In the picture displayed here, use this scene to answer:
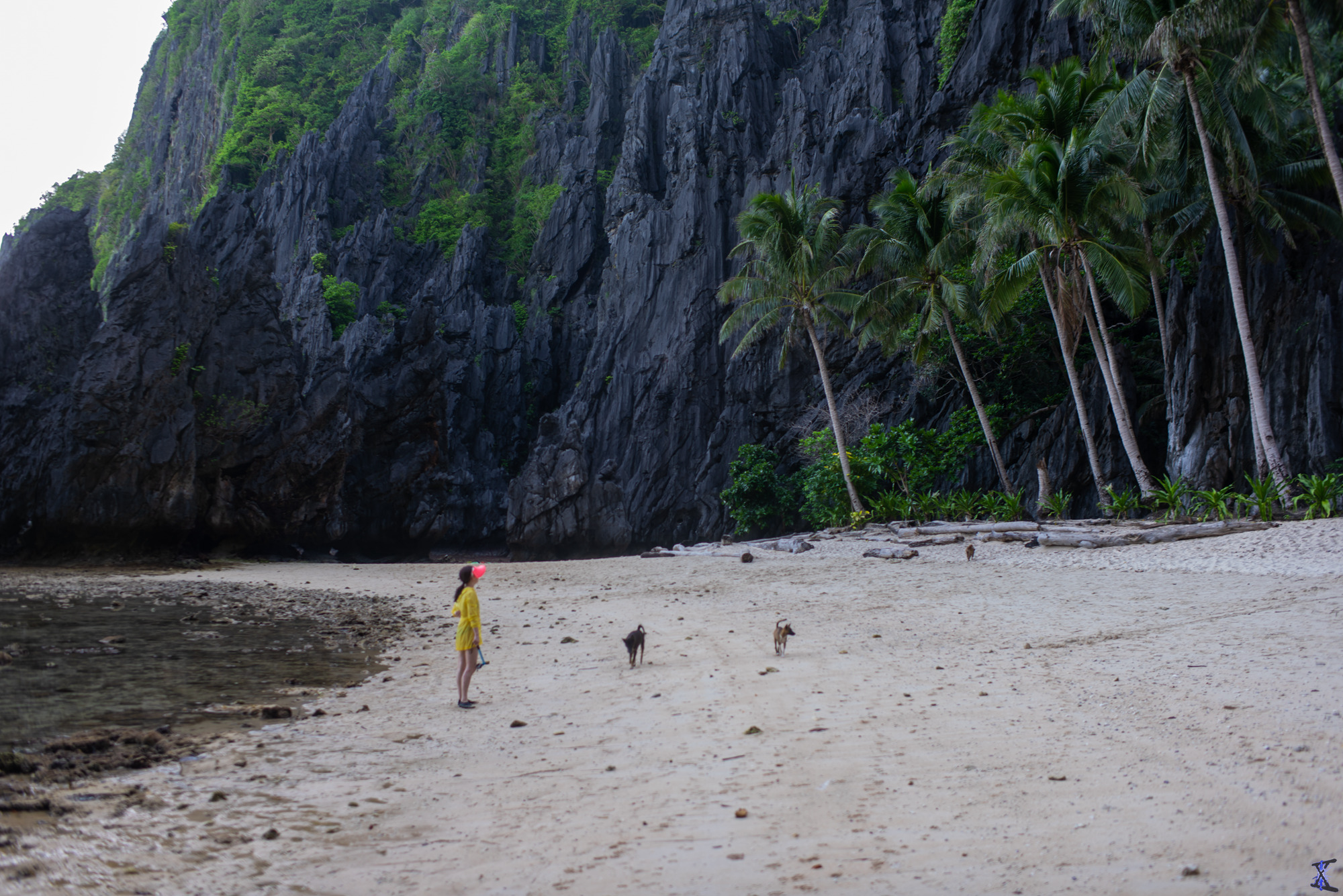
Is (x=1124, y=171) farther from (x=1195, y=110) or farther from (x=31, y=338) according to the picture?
(x=31, y=338)

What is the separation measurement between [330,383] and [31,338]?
11.6 metres

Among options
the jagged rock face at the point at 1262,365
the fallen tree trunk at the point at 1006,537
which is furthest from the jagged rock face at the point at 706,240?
the fallen tree trunk at the point at 1006,537

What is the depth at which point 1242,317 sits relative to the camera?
1575cm

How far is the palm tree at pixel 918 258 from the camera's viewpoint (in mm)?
24062

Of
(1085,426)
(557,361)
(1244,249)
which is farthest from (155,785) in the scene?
(557,361)

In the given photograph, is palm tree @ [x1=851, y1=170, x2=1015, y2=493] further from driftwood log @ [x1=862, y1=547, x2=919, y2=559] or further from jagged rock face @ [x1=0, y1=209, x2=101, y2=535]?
jagged rock face @ [x1=0, y1=209, x2=101, y2=535]

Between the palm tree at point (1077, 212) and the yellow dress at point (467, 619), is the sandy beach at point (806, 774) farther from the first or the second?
the palm tree at point (1077, 212)

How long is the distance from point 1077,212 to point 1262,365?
7334 mm

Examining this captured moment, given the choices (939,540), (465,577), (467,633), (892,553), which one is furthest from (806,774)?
(939,540)

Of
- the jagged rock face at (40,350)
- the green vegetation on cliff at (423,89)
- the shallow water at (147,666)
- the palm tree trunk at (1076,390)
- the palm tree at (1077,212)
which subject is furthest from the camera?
the green vegetation on cliff at (423,89)

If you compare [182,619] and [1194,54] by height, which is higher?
[1194,54]

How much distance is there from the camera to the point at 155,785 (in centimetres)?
432

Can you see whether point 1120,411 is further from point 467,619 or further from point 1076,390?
point 467,619

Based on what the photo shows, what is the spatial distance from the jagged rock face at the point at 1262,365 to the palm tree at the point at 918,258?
542cm
